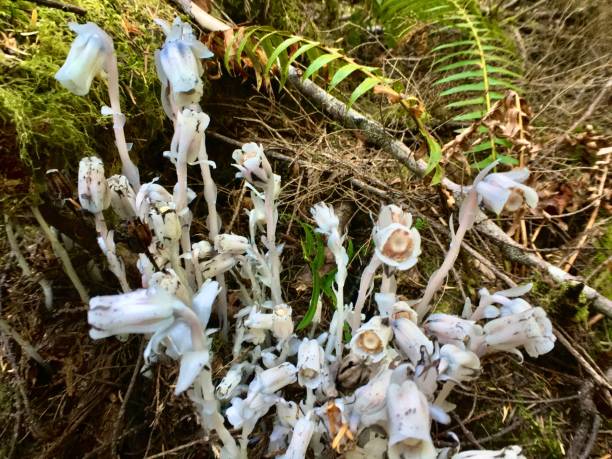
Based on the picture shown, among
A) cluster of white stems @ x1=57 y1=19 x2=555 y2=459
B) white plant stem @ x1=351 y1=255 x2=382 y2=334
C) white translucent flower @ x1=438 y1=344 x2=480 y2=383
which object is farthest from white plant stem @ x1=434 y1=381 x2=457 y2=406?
white plant stem @ x1=351 y1=255 x2=382 y2=334

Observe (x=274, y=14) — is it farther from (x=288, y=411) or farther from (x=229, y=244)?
(x=288, y=411)

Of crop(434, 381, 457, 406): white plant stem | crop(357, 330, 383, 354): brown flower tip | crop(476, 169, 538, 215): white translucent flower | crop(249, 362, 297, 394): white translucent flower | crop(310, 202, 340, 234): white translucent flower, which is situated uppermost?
crop(476, 169, 538, 215): white translucent flower

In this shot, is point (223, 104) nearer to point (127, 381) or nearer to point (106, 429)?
point (127, 381)

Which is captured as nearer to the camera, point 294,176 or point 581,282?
point 581,282

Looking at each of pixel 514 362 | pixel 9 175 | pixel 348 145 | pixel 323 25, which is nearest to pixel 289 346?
pixel 514 362

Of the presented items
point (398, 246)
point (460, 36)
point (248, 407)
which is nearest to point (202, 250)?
point (248, 407)

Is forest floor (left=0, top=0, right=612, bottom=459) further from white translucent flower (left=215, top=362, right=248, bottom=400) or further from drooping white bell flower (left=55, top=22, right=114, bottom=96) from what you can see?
drooping white bell flower (left=55, top=22, right=114, bottom=96)
